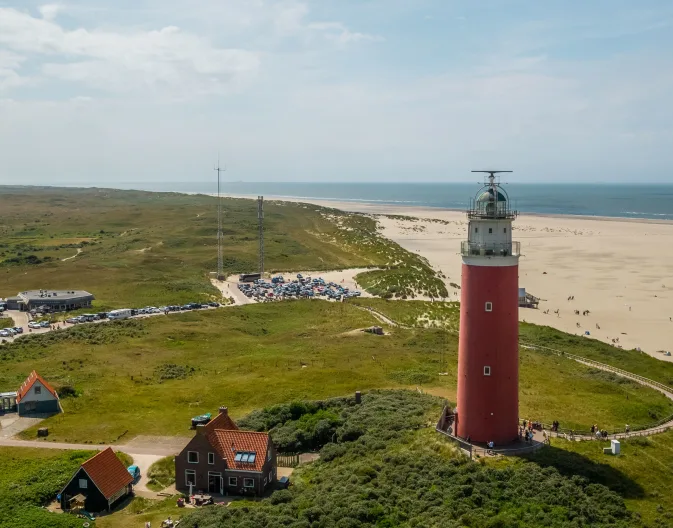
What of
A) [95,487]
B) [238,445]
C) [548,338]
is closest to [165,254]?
[548,338]

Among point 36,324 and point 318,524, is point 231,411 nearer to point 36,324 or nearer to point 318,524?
point 318,524

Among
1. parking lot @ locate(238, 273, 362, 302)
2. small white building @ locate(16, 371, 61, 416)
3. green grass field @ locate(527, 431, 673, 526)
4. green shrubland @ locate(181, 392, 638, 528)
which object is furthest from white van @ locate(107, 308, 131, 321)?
green grass field @ locate(527, 431, 673, 526)

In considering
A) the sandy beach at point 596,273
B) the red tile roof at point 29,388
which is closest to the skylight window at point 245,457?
the red tile roof at point 29,388

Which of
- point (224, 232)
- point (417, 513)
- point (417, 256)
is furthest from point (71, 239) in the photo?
point (417, 513)

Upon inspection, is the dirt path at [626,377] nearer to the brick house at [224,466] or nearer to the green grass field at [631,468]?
the green grass field at [631,468]

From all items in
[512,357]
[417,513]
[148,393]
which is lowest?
[148,393]
